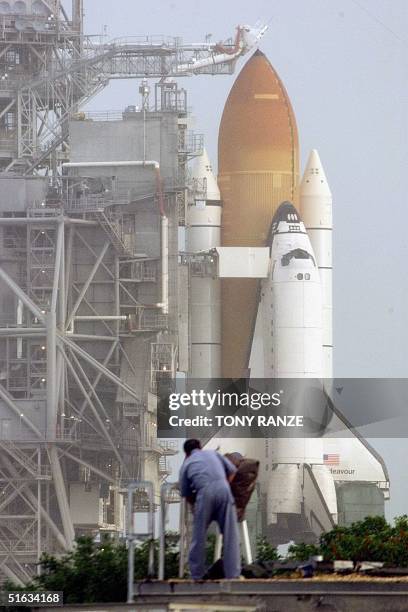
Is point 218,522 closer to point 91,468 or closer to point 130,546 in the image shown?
point 130,546

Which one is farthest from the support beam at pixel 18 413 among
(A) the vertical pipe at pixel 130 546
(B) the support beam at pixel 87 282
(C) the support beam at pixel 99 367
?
(A) the vertical pipe at pixel 130 546

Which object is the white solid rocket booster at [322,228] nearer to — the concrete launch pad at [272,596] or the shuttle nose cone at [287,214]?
the shuttle nose cone at [287,214]

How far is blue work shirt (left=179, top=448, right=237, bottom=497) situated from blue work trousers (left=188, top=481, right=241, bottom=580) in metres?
0.04

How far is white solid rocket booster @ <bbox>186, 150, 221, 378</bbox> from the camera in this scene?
4966cm

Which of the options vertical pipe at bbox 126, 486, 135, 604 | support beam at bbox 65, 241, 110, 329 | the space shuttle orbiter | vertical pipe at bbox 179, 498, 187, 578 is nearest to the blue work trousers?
vertical pipe at bbox 126, 486, 135, 604

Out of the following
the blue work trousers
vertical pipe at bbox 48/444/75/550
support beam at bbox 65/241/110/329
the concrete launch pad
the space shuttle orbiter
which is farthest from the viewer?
support beam at bbox 65/241/110/329

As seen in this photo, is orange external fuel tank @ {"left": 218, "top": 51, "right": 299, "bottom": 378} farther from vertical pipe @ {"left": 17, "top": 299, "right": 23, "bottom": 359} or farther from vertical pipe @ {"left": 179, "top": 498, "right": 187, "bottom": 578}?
vertical pipe @ {"left": 179, "top": 498, "right": 187, "bottom": 578}

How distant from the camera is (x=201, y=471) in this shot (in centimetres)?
1019

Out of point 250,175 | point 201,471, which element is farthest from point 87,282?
point 201,471

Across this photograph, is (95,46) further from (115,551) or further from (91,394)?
(115,551)

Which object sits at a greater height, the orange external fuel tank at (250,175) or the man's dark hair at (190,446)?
the orange external fuel tank at (250,175)

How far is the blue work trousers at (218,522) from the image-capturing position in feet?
33.1

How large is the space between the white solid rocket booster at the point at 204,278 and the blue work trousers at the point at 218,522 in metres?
39.3

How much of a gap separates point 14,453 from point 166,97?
Answer: 35.1 ft
